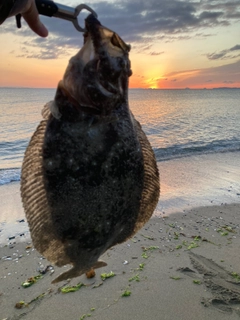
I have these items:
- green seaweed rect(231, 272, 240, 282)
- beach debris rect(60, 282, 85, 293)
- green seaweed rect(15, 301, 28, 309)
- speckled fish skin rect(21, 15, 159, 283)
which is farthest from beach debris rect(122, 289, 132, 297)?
speckled fish skin rect(21, 15, 159, 283)

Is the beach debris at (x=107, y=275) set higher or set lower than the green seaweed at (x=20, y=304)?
higher

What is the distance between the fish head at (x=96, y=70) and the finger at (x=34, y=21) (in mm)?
907

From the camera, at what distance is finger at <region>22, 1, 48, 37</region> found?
3059mm

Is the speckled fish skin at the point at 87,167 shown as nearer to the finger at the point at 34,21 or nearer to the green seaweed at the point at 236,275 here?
the finger at the point at 34,21

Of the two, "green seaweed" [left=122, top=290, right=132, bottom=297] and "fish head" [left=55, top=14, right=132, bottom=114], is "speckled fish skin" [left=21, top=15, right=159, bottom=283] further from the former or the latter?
"green seaweed" [left=122, top=290, right=132, bottom=297]

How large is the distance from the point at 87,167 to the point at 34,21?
1.52 m

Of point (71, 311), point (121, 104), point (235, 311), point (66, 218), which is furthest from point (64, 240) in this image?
point (235, 311)

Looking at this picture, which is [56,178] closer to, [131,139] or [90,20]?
[131,139]

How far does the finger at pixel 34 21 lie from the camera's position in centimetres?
306

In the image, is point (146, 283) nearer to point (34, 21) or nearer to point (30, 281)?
point (30, 281)

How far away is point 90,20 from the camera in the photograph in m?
2.36

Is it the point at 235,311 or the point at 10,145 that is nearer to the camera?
the point at 235,311

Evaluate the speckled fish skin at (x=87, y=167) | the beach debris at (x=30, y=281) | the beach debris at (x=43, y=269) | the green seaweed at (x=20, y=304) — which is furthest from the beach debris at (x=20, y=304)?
the speckled fish skin at (x=87, y=167)

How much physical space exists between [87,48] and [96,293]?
15.5 ft
